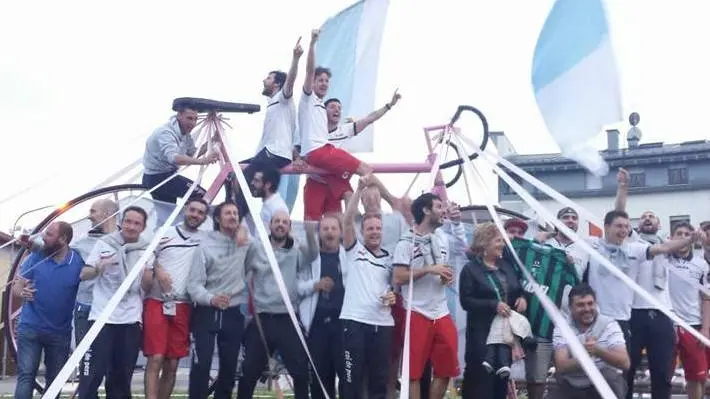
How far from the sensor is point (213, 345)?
21.8ft

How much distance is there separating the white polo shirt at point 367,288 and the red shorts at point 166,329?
46.5 inches

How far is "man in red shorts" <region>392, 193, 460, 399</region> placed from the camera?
6414 millimetres

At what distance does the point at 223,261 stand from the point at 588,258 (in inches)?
115

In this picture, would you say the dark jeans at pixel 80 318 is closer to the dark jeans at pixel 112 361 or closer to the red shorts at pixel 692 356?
the dark jeans at pixel 112 361

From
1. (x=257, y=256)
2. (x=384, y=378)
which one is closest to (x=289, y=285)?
(x=257, y=256)

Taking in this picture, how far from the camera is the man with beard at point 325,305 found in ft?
22.2

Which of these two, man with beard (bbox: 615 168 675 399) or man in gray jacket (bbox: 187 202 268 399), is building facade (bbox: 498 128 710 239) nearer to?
man with beard (bbox: 615 168 675 399)

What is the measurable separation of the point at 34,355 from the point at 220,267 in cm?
170

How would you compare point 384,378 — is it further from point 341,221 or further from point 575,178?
point 575,178

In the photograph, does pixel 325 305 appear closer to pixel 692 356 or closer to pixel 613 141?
pixel 692 356

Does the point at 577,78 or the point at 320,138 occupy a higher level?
the point at 577,78

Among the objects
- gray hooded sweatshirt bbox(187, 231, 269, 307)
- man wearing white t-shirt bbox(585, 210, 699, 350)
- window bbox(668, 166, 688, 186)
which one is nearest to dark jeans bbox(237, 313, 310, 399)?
gray hooded sweatshirt bbox(187, 231, 269, 307)

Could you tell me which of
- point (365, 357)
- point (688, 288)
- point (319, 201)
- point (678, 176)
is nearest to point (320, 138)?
point (319, 201)

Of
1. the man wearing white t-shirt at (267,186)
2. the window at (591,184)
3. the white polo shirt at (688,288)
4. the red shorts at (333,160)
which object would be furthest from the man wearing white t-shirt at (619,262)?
the window at (591,184)
